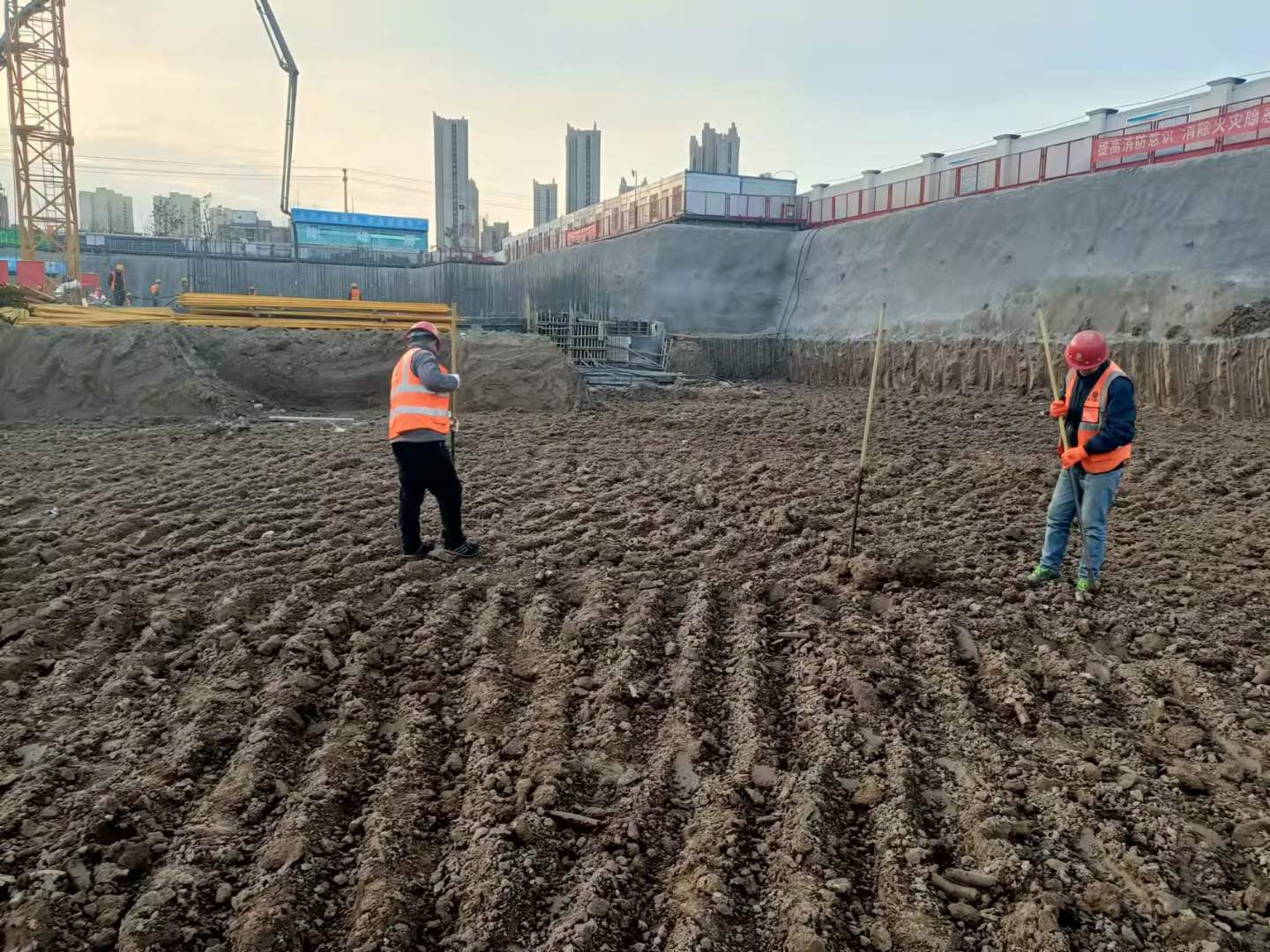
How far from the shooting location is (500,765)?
3.19m

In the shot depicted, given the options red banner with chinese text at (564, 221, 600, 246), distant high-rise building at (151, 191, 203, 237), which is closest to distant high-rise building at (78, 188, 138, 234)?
distant high-rise building at (151, 191, 203, 237)

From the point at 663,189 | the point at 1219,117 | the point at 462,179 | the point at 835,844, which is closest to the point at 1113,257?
the point at 1219,117

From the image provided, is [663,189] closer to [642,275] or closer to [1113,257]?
[642,275]

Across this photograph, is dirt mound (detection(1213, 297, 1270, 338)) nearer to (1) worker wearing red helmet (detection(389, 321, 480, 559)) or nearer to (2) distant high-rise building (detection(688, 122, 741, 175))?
(1) worker wearing red helmet (detection(389, 321, 480, 559))

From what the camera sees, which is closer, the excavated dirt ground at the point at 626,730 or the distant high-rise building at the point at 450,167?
the excavated dirt ground at the point at 626,730

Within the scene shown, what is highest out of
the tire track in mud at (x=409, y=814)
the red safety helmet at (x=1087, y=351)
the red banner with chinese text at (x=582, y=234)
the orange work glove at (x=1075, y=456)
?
the red banner with chinese text at (x=582, y=234)

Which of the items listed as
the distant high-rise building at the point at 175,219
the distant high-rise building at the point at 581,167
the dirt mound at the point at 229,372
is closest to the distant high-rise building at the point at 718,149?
the distant high-rise building at the point at 581,167

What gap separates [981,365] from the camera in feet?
50.1

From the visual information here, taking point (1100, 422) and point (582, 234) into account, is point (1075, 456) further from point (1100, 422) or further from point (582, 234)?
point (582, 234)

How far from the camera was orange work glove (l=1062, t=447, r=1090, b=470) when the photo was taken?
4891 mm

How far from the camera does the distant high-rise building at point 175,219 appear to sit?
5722 centimetres

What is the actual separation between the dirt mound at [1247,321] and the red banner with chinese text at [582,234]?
23.0 meters

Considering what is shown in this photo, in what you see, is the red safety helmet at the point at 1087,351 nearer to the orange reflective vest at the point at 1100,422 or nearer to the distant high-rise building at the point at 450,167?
the orange reflective vest at the point at 1100,422

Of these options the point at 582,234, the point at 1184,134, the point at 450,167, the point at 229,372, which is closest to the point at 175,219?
the point at 450,167
